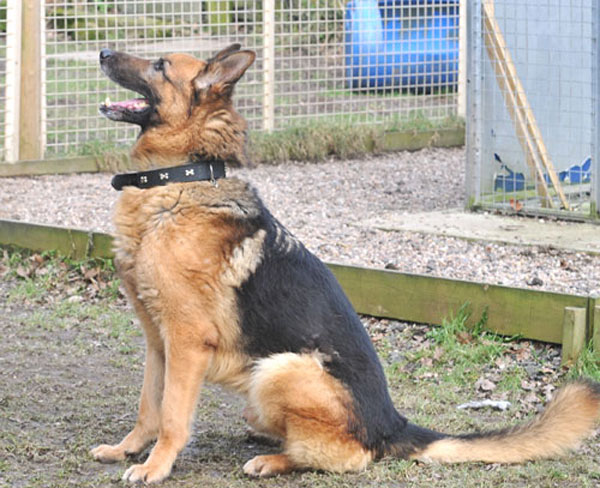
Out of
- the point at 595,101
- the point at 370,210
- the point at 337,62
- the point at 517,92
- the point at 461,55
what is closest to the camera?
the point at 595,101

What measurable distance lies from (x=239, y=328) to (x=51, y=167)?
6.60 m

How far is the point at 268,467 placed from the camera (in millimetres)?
4168

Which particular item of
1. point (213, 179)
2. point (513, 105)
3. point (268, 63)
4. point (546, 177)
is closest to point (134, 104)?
point (213, 179)

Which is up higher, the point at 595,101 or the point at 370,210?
the point at 595,101

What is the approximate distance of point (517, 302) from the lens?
5629mm

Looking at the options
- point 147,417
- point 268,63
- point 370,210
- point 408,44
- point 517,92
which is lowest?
point 147,417

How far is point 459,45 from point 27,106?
5573mm

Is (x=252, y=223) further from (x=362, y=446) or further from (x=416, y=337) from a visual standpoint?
(x=416, y=337)

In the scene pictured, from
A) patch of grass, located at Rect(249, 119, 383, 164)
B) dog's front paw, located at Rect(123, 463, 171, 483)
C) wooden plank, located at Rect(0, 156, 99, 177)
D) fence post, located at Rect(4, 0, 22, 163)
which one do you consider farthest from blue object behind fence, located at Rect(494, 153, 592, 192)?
dog's front paw, located at Rect(123, 463, 171, 483)

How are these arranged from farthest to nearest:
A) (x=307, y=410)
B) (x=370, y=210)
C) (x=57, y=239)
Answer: (x=370, y=210), (x=57, y=239), (x=307, y=410)

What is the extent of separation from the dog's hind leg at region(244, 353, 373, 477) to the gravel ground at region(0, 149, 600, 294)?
2064 mm

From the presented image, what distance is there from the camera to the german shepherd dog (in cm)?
407

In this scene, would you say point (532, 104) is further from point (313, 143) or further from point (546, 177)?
point (313, 143)

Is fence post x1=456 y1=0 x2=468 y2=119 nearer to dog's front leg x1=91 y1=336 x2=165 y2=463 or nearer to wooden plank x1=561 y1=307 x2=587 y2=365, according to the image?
wooden plank x1=561 y1=307 x2=587 y2=365
